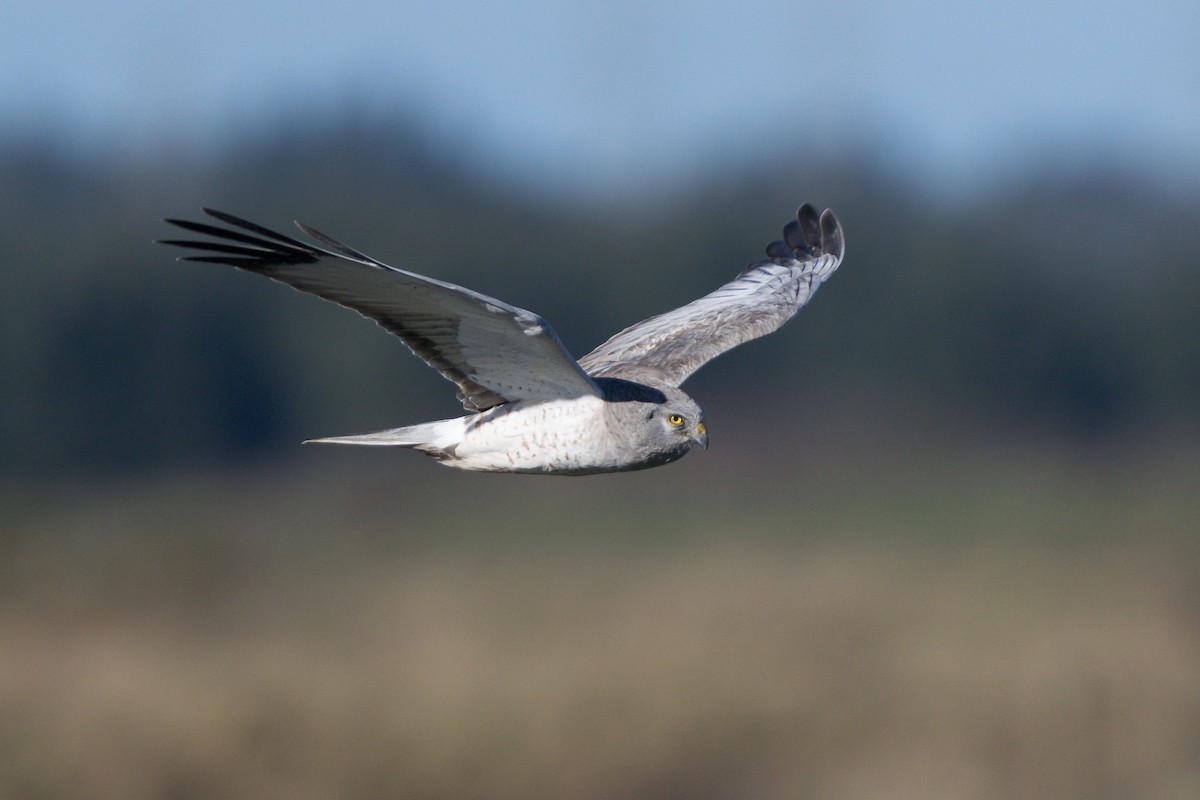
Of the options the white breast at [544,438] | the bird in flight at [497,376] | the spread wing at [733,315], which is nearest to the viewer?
the bird in flight at [497,376]

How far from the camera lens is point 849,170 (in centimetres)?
4578

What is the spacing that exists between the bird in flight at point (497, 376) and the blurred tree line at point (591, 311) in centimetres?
2426

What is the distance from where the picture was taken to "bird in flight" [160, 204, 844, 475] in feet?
22.4

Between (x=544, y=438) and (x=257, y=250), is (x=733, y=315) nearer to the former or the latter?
(x=544, y=438)

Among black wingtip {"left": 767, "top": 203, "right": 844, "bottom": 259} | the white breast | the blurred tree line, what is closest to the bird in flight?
the white breast

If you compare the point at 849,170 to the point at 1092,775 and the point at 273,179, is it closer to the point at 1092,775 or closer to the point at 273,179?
the point at 273,179

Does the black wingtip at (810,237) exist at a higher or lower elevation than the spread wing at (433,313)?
higher

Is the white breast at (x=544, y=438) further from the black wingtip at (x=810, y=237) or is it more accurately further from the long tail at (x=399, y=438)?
the black wingtip at (x=810, y=237)

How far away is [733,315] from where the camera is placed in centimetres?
989

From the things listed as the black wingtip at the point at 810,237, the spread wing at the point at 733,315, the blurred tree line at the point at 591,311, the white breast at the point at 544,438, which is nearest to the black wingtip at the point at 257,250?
the white breast at the point at 544,438

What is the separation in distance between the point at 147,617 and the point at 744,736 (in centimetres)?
756

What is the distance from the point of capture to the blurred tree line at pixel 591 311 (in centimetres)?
3347

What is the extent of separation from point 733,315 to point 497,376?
2437 millimetres

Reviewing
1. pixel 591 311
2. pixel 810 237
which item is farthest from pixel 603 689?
pixel 591 311
